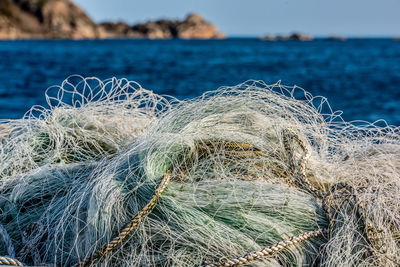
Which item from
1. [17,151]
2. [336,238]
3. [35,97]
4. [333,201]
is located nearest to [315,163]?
[333,201]

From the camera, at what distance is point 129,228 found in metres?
2.37

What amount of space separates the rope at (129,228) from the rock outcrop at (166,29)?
513 ft

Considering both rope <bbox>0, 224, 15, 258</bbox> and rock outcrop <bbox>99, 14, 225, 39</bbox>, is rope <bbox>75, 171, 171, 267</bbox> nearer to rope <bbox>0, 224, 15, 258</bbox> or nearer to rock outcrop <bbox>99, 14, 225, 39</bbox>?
rope <bbox>0, 224, 15, 258</bbox>

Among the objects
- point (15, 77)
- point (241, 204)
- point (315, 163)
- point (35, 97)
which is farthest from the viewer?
point (15, 77)

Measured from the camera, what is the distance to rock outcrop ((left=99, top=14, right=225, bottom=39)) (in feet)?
516

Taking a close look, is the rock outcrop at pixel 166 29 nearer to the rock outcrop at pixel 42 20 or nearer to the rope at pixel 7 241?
the rock outcrop at pixel 42 20

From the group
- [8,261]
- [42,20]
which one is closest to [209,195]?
[8,261]

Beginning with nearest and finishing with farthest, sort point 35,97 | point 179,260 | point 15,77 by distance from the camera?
point 179,260 → point 35,97 → point 15,77

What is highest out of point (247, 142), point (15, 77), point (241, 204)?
point (247, 142)

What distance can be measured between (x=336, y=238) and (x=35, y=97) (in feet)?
50.5

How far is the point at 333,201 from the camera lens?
268cm

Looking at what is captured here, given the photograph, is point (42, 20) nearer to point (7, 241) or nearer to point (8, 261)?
point (7, 241)

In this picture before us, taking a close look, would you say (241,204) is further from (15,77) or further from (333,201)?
(15,77)

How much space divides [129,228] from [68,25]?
134848 mm
